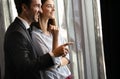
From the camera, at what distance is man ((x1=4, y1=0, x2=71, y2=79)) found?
112 centimetres

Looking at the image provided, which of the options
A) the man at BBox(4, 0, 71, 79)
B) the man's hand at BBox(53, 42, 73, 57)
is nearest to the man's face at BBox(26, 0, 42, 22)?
the man at BBox(4, 0, 71, 79)

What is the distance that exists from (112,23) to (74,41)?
608 millimetres

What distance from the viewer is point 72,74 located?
1.40 m

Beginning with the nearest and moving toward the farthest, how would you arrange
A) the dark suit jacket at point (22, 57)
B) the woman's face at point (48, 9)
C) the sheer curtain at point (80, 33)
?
the dark suit jacket at point (22, 57)
the woman's face at point (48, 9)
the sheer curtain at point (80, 33)

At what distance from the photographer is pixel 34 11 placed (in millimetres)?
1196

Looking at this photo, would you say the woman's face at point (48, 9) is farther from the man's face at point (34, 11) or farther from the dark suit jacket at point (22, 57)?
the dark suit jacket at point (22, 57)

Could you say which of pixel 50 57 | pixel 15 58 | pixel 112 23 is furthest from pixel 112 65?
pixel 15 58

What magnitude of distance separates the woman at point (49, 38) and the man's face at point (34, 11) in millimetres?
45

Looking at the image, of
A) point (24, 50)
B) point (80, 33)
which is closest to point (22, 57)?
point (24, 50)

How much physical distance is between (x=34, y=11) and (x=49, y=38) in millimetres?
158

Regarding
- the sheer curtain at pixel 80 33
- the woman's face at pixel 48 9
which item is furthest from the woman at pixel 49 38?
the sheer curtain at pixel 80 33

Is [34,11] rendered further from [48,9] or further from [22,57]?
[22,57]

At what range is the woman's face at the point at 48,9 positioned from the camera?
1.26m

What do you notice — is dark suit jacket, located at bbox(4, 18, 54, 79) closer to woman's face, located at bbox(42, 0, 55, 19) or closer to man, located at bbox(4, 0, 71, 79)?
man, located at bbox(4, 0, 71, 79)
